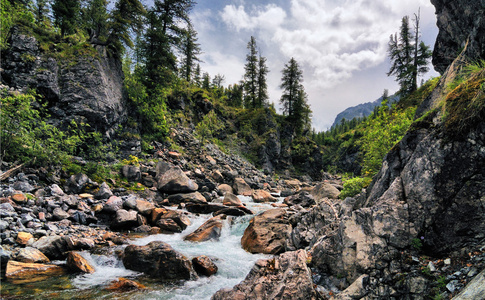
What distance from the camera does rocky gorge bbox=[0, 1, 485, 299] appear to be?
464 centimetres

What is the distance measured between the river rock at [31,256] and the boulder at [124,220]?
3628 millimetres

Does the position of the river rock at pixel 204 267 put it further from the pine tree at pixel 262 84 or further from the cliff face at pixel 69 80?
the pine tree at pixel 262 84

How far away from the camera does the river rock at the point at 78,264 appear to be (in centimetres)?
744

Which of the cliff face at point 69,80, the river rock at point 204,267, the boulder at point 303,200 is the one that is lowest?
the river rock at point 204,267

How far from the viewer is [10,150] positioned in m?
11.2

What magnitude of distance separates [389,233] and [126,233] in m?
11.9

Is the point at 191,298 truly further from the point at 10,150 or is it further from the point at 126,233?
the point at 10,150

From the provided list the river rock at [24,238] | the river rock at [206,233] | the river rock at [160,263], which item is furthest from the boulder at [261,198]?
the river rock at [24,238]

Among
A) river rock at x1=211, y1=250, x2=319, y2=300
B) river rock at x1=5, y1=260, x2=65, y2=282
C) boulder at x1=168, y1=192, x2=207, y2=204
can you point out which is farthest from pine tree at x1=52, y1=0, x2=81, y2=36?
river rock at x1=211, y1=250, x2=319, y2=300

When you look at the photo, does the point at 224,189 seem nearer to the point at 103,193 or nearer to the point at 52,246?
the point at 103,193

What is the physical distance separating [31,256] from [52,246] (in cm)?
62

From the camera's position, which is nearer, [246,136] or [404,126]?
[404,126]

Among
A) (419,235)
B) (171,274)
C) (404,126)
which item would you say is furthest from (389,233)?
(404,126)

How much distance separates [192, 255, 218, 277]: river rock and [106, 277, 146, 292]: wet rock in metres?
2.00
